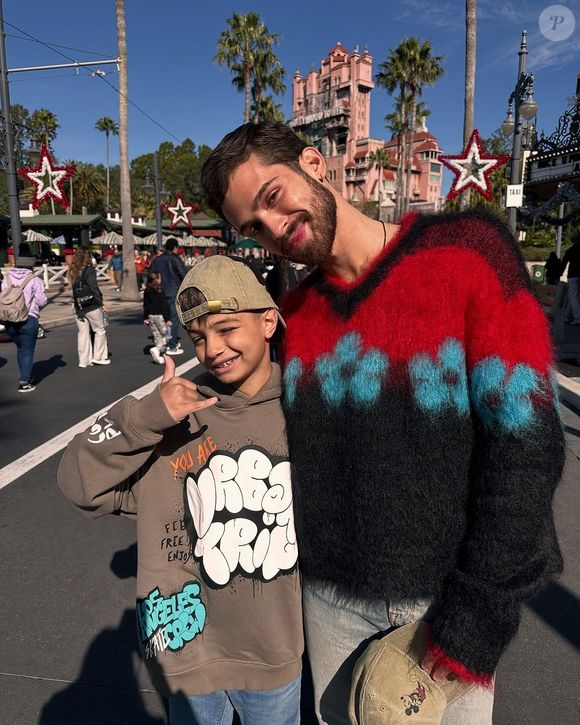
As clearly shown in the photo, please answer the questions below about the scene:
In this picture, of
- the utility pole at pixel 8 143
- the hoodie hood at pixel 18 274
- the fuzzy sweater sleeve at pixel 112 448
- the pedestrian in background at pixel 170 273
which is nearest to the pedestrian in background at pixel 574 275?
the pedestrian in background at pixel 170 273

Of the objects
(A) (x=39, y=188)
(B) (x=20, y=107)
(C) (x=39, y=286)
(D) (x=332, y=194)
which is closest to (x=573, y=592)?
(D) (x=332, y=194)

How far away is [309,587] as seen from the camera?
1.47m

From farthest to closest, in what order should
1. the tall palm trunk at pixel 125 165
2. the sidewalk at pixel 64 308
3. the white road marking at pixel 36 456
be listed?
the tall palm trunk at pixel 125 165
the sidewalk at pixel 64 308
the white road marking at pixel 36 456

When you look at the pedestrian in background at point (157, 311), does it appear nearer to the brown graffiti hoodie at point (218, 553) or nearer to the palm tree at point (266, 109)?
the brown graffiti hoodie at point (218, 553)

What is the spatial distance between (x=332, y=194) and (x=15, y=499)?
3815 millimetres

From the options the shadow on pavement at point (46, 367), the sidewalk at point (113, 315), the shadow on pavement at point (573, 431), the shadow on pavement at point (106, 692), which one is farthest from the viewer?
the shadow on pavement at point (46, 367)

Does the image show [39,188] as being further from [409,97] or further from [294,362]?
[409,97]

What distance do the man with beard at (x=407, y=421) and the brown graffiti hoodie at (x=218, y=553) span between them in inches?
3.0

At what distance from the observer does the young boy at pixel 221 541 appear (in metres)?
1.44

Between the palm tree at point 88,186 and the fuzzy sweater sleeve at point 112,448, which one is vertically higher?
the palm tree at point 88,186

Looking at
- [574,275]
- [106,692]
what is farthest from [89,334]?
[574,275]

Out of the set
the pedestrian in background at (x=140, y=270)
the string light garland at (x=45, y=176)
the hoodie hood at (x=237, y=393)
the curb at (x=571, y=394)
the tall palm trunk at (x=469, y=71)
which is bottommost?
the curb at (x=571, y=394)

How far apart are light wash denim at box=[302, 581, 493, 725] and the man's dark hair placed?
1.17 meters

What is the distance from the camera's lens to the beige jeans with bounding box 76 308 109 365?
8.84 m
